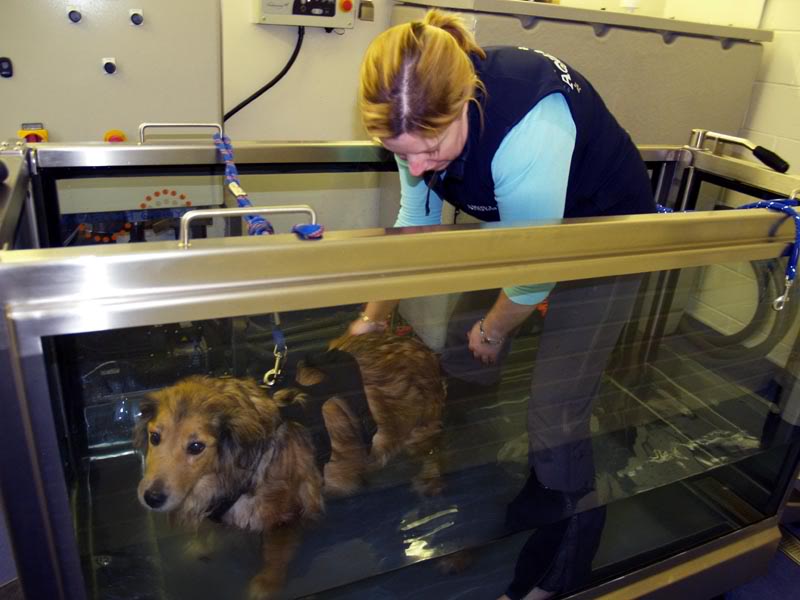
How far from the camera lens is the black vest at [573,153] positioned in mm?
852

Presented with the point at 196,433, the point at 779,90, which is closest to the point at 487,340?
the point at 196,433

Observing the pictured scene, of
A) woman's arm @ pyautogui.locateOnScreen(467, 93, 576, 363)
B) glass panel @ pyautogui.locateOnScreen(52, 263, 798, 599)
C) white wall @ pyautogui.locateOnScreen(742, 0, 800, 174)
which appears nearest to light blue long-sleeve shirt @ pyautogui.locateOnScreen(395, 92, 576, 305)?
woman's arm @ pyautogui.locateOnScreen(467, 93, 576, 363)

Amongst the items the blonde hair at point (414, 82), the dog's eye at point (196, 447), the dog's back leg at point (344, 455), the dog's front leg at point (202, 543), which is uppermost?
the blonde hair at point (414, 82)

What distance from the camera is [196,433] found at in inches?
31.0

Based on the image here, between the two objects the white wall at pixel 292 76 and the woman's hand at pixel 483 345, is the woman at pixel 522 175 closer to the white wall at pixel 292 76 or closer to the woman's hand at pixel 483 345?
the woman's hand at pixel 483 345

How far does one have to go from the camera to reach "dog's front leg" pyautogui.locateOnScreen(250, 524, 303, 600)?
2.97ft

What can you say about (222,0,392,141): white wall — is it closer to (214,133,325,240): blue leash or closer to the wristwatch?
(214,133,325,240): blue leash

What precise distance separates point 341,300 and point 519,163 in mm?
355

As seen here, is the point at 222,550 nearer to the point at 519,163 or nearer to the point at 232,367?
the point at 232,367

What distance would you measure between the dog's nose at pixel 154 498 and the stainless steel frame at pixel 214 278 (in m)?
0.11

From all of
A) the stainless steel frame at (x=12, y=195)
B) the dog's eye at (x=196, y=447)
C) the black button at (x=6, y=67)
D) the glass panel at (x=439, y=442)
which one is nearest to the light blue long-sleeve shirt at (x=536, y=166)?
the glass panel at (x=439, y=442)

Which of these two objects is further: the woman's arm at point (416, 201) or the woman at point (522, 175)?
the woman's arm at point (416, 201)

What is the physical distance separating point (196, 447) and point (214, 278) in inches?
12.4

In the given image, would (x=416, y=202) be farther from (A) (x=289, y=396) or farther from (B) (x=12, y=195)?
(B) (x=12, y=195)
